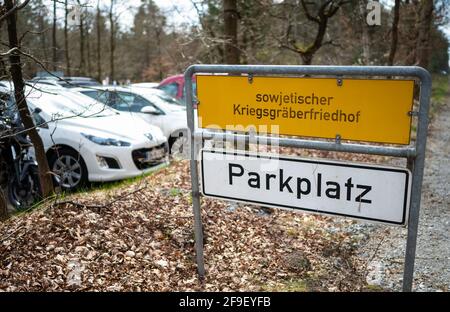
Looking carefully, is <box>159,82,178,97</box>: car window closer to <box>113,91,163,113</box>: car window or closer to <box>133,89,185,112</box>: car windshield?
<box>133,89,185,112</box>: car windshield

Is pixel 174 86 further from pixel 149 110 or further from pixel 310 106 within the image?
pixel 310 106

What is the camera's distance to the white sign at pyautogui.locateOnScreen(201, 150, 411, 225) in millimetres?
2945

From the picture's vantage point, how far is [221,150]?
11.3 feet

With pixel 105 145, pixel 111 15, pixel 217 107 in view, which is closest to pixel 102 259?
pixel 217 107

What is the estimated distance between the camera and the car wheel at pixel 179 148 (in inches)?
331

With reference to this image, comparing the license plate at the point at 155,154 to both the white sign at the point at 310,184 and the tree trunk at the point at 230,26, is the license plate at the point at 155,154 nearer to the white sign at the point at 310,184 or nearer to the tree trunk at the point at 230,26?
the tree trunk at the point at 230,26

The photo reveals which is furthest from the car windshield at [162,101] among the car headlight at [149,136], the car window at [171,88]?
the car headlight at [149,136]

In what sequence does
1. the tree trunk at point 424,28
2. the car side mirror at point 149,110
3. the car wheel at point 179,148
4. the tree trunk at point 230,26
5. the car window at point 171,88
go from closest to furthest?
the tree trunk at point 230,26 → the car wheel at point 179,148 → the car side mirror at point 149,110 → the car window at point 171,88 → the tree trunk at point 424,28

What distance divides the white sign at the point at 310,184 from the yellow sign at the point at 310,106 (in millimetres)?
226

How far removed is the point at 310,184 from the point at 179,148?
6.38 metres

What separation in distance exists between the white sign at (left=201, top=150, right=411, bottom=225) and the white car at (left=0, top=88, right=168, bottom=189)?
3.79 m

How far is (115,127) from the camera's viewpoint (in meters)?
7.48

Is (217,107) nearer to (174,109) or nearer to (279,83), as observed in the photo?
(279,83)
